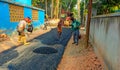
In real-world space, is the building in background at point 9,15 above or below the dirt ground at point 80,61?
above

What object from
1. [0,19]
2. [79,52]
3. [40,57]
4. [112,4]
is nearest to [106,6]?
[112,4]

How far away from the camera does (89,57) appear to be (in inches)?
392

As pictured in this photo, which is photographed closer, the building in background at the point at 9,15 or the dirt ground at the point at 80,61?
the dirt ground at the point at 80,61

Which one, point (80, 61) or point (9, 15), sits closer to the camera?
point (80, 61)

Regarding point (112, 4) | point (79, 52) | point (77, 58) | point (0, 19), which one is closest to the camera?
point (77, 58)

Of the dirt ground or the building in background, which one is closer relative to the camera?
the dirt ground

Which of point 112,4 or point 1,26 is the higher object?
point 112,4

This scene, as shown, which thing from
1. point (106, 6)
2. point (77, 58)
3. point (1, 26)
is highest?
point (106, 6)

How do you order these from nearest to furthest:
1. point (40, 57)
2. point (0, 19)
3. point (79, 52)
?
point (40, 57) < point (79, 52) < point (0, 19)

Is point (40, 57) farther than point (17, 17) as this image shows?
No

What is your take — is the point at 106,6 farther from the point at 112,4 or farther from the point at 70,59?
the point at 70,59

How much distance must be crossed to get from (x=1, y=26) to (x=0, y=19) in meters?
0.52

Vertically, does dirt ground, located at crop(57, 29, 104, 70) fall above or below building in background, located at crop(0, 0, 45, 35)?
below

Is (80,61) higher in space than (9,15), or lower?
lower
